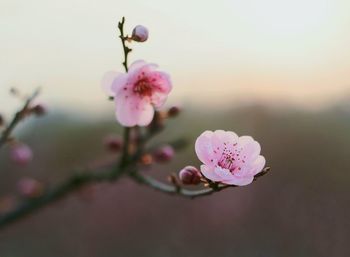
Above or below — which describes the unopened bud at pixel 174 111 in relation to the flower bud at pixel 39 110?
below

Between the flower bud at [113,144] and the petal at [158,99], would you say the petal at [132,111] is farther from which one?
the flower bud at [113,144]

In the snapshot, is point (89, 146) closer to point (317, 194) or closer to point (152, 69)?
point (317, 194)

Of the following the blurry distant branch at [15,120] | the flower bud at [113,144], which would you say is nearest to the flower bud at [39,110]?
the blurry distant branch at [15,120]

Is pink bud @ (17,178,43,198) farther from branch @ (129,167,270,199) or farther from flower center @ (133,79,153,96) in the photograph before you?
flower center @ (133,79,153,96)

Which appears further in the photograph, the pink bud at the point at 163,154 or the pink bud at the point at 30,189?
the pink bud at the point at 30,189

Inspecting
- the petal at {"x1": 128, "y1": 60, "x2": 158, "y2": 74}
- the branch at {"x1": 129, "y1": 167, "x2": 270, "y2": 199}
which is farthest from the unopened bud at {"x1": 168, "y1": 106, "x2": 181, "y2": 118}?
the petal at {"x1": 128, "y1": 60, "x2": 158, "y2": 74}

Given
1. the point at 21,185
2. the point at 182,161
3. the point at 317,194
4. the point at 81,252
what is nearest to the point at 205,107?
the point at 182,161
